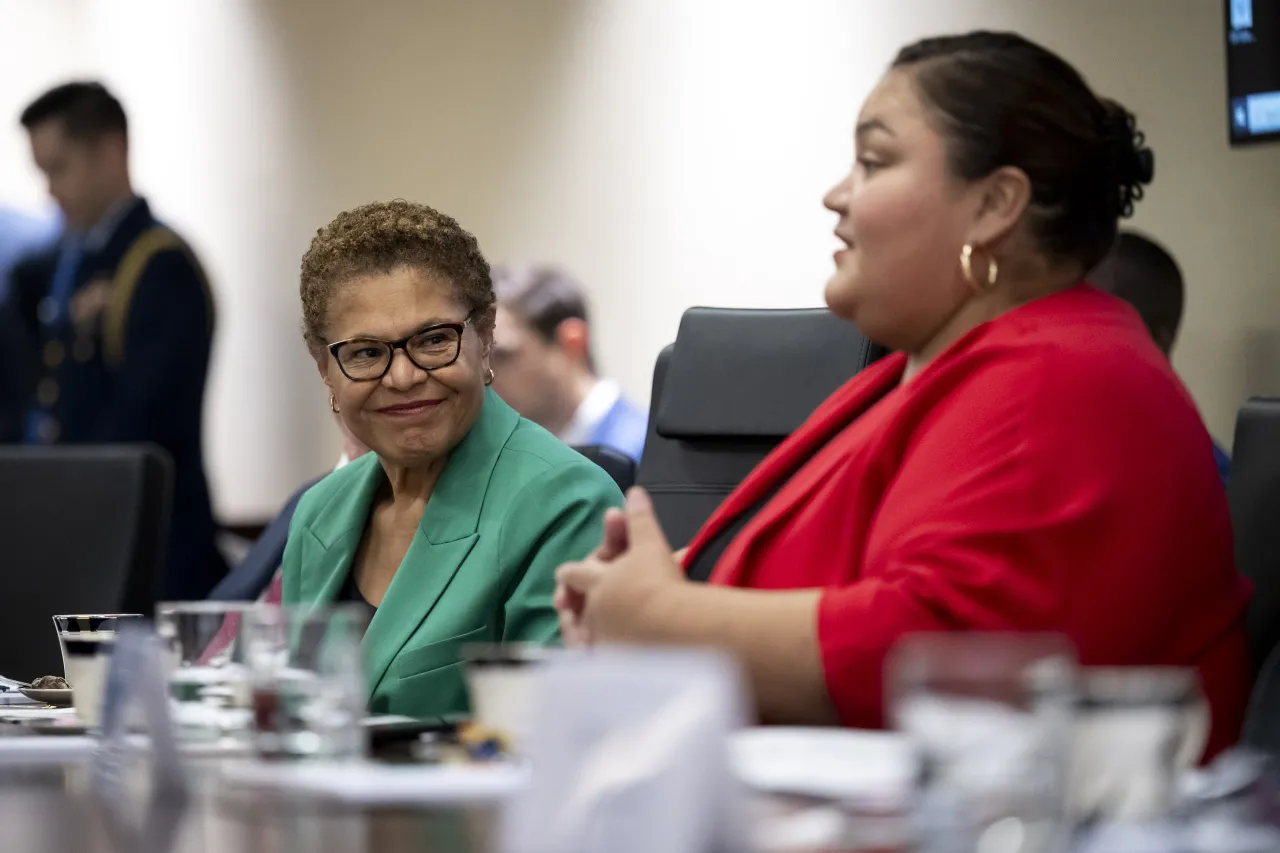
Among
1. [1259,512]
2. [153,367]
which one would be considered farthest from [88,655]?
[153,367]

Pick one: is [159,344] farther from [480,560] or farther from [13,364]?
[480,560]

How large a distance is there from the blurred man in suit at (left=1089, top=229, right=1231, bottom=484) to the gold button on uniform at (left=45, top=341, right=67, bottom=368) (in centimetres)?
296

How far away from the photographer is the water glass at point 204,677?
3.74 feet

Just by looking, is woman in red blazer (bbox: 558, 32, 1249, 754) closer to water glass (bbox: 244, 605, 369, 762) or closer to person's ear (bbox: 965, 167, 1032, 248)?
person's ear (bbox: 965, 167, 1032, 248)

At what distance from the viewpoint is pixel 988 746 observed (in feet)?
2.57

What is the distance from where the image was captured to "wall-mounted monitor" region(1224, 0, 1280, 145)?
3.13 meters

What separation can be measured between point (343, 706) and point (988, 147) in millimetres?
795

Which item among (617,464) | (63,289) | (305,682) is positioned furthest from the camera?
(63,289)

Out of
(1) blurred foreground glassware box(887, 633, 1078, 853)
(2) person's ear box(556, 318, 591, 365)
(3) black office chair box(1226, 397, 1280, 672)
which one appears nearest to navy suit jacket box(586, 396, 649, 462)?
(2) person's ear box(556, 318, 591, 365)

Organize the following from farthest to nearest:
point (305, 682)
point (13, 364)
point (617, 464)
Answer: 1. point (13, 364)
2. point (617, 464)
3. point (305, 682)

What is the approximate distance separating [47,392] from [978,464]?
4.10 metres

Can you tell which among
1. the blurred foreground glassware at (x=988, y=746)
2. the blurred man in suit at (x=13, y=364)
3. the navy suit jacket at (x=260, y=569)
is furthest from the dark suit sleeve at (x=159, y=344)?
the blurred foreground glassware at (x=988, y=746)

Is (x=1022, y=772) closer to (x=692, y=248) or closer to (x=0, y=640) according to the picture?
(x=0, y=640)

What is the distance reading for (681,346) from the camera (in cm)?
251
